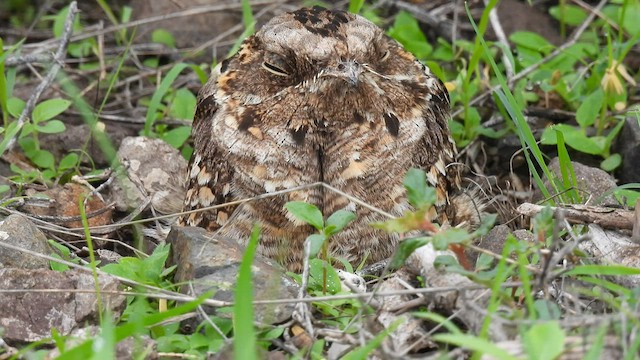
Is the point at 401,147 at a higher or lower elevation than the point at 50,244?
higher

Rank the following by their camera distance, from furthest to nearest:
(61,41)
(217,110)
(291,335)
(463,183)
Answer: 1. (61,41)
2. (463,183)
3. (217,110)
4. (291,335)

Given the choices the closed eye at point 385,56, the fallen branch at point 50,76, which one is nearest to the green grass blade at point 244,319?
the closed eye at point 385,56

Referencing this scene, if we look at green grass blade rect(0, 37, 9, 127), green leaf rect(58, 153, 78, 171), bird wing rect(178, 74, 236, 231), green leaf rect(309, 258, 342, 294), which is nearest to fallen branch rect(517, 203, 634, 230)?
green leaf rect(309, 258, 342, 294)

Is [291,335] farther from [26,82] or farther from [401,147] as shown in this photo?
[26,82]

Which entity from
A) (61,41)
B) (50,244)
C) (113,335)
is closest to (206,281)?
(113,335)

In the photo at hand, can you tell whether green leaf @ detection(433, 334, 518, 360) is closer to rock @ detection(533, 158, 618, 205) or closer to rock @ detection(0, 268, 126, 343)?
rock @ detection(0, 268, 126, 343)

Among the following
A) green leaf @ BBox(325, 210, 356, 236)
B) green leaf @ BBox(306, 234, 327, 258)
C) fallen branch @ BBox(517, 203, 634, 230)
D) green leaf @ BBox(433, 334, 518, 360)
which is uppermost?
green leaf @ BBox(433, 334, 518, 360)

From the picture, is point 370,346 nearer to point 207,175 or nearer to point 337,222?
point 337,222
